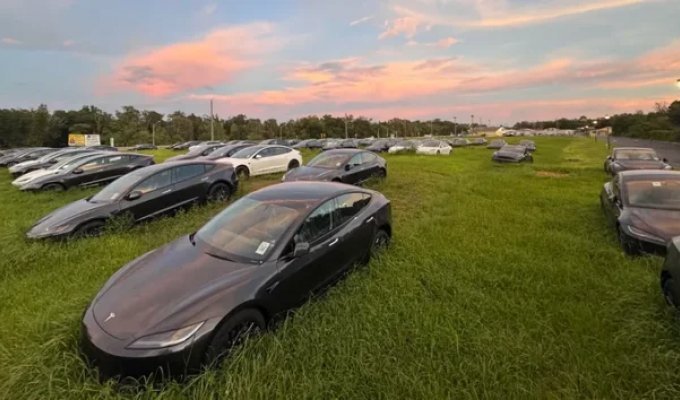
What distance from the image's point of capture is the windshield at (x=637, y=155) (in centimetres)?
1458

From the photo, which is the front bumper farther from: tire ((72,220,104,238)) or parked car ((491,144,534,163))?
parked car ((491,144,534,163))

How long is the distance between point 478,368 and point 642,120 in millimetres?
111968

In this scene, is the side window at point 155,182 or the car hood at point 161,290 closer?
the car hood at point 161,290

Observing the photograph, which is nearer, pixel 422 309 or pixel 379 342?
pixel 379 342

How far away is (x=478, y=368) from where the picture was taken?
10.4ft

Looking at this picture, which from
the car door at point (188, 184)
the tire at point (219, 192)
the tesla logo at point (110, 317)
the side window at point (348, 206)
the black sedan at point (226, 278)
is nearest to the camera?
the black sedan at point (226, 278)

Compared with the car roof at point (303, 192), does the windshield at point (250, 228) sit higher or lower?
lower

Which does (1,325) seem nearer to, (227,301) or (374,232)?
(227,301)

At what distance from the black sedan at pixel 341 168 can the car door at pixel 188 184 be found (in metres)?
2.12

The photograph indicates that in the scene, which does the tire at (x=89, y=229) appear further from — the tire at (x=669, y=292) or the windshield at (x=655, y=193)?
the windshield at (x=655, y=193)

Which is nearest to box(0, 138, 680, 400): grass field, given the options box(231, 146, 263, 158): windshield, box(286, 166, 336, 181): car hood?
box(286, 166, 336, 181): car hood

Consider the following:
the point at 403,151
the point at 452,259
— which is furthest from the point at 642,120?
the point at 452,259

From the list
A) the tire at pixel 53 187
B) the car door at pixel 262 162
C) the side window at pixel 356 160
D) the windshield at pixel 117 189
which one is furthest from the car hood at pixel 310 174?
the tire at pixel 53 187

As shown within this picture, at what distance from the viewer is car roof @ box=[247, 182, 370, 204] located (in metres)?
4.80
